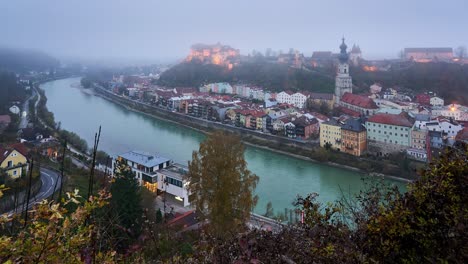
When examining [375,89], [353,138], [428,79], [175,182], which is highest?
[428,79]

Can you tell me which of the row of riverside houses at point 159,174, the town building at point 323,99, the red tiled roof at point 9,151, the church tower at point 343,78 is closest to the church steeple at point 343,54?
the church tower at point 343,78

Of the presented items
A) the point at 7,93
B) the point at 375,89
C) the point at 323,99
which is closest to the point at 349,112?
the point at 323,99

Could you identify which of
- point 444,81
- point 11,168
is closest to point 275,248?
point 11,168

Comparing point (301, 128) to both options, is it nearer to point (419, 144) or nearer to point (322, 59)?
point (419, 144)

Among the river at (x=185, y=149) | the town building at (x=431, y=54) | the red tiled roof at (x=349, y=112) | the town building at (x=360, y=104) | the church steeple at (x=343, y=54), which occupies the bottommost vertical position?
the river at (x=185, y=149)

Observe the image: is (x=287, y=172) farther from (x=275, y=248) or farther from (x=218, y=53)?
(x=218, y=53)

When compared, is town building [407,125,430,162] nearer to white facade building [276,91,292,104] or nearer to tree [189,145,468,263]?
white facade building [276,91,292,104]

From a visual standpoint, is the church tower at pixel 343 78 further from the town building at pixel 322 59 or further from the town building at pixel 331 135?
the town building at pixel 322 59
